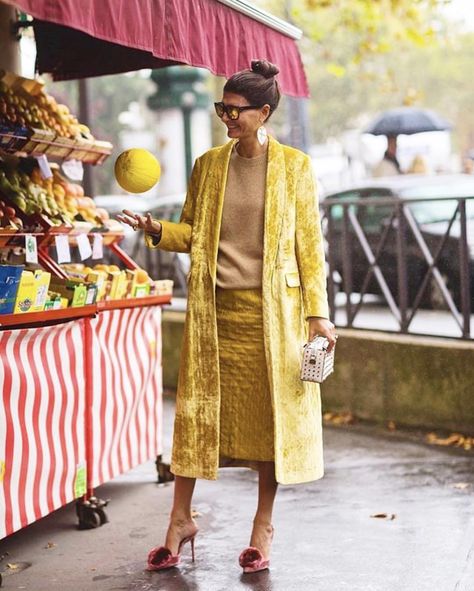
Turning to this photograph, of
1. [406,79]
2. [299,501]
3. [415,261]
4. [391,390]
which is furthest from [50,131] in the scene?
[406,79]

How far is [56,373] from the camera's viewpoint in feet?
16.7

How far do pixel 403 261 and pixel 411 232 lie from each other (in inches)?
93.2

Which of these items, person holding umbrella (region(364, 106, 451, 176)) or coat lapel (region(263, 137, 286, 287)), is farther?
person holding umbrella (region(364, 106, 451, 176))

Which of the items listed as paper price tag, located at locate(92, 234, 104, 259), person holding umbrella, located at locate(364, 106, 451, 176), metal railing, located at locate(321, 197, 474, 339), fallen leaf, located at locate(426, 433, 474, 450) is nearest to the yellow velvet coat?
paper price tag, located at locate(92, 234, 104, 259)

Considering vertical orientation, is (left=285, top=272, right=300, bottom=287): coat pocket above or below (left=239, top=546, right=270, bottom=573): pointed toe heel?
above

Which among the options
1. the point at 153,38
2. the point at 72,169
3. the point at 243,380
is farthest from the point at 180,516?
the point at 72,169

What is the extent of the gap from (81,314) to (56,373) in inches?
13.5

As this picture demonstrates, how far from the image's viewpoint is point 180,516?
452 cm

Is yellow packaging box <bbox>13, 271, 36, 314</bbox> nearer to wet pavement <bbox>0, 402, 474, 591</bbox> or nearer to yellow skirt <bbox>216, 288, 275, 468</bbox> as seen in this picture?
yellow skirt <bbox>216, 288, 275, 468</bbox>

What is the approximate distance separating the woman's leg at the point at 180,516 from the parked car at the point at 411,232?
3638 millimetres

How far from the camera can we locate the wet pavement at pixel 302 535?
4.39m

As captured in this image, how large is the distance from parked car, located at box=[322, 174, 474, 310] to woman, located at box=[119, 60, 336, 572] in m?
3.17

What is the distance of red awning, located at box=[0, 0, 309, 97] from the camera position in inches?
158

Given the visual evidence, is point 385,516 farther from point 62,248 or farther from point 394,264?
point 394,264
